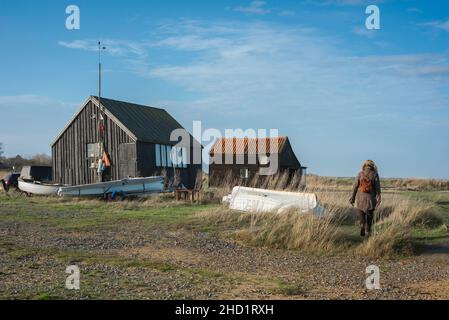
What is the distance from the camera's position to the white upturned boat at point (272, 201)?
17.8 metres

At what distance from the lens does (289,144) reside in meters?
46.6

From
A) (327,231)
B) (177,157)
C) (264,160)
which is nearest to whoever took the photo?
(327,231)

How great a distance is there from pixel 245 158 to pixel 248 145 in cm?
128

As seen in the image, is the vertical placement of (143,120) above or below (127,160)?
above

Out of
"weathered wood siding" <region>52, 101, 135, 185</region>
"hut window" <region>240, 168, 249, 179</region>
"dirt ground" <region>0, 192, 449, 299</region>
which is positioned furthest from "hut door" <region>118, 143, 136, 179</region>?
"dirt ground" <region>0, 192, 449, 299</region>

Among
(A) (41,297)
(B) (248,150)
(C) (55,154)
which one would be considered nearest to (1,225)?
(A) (41,297)

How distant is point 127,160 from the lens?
3456 cm

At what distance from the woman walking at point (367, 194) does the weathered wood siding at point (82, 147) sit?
861 inches

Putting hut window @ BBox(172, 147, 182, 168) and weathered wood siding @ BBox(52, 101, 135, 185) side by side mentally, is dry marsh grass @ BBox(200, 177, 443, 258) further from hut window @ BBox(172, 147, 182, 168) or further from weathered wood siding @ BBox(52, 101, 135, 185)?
hut window @ BBox(172, 147, 182, 168)

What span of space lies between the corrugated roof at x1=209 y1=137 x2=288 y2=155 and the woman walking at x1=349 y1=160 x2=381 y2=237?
2933cm
